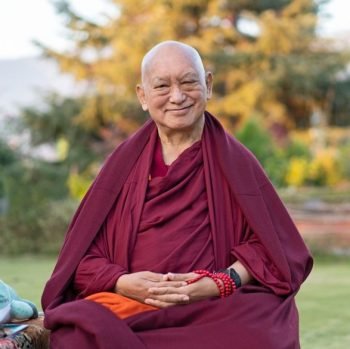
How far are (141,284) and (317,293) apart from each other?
5.18 metres

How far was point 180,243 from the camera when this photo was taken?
3.36m

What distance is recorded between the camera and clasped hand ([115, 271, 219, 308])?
3.25 meters

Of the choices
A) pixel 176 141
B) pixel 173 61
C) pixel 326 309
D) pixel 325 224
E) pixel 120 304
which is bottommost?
pixel 326 309

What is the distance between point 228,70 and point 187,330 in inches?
732

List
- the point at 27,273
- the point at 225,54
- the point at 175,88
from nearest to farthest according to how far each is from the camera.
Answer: the point at 175,88, the point at 27,273, the point at 225,54

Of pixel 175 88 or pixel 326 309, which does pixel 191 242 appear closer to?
pixel 175 88

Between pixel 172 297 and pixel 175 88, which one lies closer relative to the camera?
pixel 172 297

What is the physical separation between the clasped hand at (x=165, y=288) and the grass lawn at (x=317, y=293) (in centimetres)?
248

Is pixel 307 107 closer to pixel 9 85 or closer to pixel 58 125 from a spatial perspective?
pixel 58 125

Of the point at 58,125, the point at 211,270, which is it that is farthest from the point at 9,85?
the point at 211,270

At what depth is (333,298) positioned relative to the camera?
7.83 metres

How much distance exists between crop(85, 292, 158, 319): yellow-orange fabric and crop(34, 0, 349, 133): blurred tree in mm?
17447

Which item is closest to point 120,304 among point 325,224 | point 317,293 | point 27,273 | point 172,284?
point 172,284

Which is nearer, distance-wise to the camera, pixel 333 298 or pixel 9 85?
pixel 333 298
